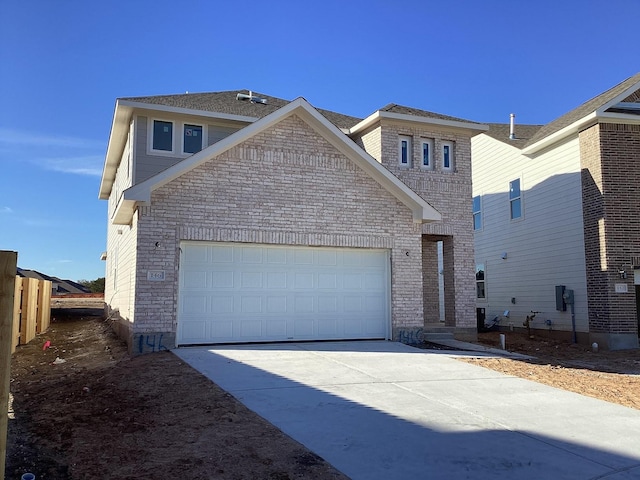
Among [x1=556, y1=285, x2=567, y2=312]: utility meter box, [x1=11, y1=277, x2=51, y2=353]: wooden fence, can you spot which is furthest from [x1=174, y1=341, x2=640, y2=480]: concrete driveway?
[x1=556, y1=285, x2=567, y2=312]: utility meter box

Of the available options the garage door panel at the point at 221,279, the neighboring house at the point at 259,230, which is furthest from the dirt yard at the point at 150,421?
the garage door panel at the point at 221,279

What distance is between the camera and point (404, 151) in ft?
58.6

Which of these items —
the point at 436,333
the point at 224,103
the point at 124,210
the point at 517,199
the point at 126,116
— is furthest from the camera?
the point at 517,199

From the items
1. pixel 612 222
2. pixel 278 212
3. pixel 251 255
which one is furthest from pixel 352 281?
pixel 612 222

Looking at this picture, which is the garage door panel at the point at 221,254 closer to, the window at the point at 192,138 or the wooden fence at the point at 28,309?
the window at the point at 192,138

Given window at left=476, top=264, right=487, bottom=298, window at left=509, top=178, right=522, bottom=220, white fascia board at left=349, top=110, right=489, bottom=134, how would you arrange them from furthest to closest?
window at left=476, top=264, right=487, bottom=298, window at left=509, top=178, right=522, bottom=220, white fascia board at left=349, top=110, right=489, bottom=134

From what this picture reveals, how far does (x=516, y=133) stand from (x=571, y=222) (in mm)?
6807

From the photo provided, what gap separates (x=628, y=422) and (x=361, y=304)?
25.0 ft

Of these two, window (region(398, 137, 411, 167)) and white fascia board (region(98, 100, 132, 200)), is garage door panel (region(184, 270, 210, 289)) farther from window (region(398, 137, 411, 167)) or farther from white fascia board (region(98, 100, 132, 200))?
window (region(398, 137, 411, 167))

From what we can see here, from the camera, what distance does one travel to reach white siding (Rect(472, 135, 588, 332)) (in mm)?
18406

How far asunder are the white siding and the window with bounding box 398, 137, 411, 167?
552cm

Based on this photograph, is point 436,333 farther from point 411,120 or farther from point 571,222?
point 411,120

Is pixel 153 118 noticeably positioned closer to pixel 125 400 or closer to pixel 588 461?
pixel 125 400

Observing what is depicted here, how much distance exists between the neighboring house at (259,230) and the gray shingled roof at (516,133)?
9.38 metres
